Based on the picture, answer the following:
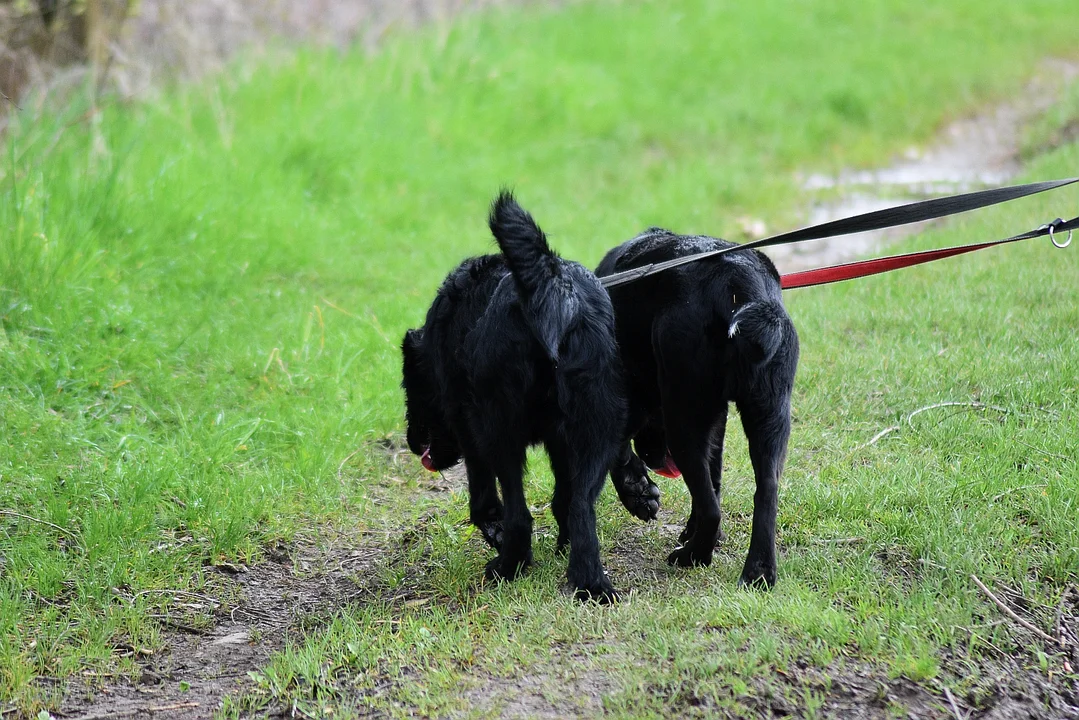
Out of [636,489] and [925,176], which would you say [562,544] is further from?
[925,176]

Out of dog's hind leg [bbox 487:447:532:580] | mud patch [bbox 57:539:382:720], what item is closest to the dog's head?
mud patch [bbox 57:539:382:720]

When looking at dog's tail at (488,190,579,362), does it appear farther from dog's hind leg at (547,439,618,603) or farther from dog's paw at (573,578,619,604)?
dog's paw at (573,578,619,604)

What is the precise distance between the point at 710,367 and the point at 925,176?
749 centimetres

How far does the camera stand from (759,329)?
11.4 feet

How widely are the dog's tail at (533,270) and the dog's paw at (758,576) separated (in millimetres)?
Result: 1036

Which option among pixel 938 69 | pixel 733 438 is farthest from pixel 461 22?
pixel 733 438

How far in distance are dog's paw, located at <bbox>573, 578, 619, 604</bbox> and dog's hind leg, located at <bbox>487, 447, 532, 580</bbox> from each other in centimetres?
34

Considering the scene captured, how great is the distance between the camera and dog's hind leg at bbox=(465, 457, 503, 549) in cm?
411

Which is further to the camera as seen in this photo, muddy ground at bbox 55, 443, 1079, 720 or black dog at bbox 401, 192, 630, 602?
black dog at bbox 401, 192, 630, 602

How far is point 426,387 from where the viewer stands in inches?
178

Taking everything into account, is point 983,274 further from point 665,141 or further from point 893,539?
point 665,141

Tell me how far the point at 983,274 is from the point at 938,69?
7.07m

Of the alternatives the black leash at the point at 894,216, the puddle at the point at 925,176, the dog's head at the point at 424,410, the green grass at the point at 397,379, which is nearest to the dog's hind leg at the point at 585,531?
the green grass at the point at 397,379

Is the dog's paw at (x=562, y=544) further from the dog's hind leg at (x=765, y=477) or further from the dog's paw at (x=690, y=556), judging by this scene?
the dog's hind leg at (x=765, y=477)
